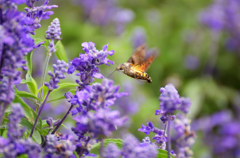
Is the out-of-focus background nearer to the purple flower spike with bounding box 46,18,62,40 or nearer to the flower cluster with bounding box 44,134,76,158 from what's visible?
the purple flower spike with bounding box 46,18,62,40

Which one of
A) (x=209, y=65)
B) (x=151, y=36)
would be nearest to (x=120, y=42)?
(x=151, y=36)

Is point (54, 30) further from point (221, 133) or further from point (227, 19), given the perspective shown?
point (227, 19)

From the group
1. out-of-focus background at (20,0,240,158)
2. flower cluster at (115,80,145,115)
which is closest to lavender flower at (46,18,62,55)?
out-of-focus background at (20,0,240,158)

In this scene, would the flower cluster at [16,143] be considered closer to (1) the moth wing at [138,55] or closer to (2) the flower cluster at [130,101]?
(1) the moth wing at [138,55]

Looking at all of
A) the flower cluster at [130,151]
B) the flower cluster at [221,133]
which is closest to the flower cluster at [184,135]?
the flower cluster at [130,151]

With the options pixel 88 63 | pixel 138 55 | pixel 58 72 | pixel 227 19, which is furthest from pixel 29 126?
pixel 227 19

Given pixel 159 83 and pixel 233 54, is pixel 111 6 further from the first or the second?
pixel 233 54
